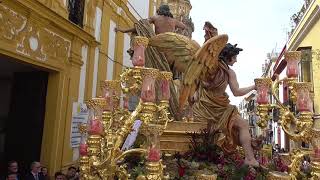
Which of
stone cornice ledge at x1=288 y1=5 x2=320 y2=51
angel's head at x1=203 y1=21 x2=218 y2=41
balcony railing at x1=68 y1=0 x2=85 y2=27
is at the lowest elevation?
angel's head at x1=203 y1=21 x2=218 y2=41

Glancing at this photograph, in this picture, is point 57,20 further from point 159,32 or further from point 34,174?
point 34,174

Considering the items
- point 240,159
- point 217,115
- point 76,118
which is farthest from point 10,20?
point 240,159

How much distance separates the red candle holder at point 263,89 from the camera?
4.06m

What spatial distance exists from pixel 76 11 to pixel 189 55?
13.9 ft

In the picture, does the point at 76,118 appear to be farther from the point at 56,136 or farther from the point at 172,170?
the point at 172,170

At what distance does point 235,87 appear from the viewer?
4.96m

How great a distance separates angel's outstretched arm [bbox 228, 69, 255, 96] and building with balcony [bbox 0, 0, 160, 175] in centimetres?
364

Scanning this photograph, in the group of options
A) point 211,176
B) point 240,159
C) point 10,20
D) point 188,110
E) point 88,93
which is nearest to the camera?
point 211,176

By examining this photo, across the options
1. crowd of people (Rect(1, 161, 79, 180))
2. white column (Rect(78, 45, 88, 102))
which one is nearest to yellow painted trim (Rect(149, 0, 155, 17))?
white column (Rect(78, 45, 88, 102))

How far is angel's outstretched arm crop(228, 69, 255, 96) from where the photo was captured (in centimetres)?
475

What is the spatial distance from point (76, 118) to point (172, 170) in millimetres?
4903

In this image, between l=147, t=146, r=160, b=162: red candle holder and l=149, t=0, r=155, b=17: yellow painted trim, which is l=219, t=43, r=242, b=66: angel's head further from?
l=149, t=0, r=155, b=17: yellow painted trim

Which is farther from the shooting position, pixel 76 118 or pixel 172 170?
pixel 76 118

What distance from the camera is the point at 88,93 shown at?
30.8ft
